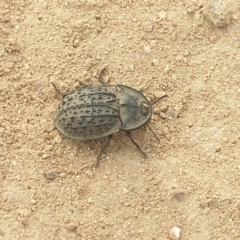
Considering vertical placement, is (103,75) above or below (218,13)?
below

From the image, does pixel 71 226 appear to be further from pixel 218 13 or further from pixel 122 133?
pixel 218 13

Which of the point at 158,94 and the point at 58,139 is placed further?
the point at 158,94

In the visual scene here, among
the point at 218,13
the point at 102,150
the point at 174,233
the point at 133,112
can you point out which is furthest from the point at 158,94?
the point at 174,233

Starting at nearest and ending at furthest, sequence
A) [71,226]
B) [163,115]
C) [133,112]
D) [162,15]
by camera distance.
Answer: [71,226]
[133,112]
[163,115]
[162,15]

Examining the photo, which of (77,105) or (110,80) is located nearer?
(77,105)

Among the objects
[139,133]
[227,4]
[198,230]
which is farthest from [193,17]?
[198,230]

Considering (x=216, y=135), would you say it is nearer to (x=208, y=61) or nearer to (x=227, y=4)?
(x=208, y=61)
